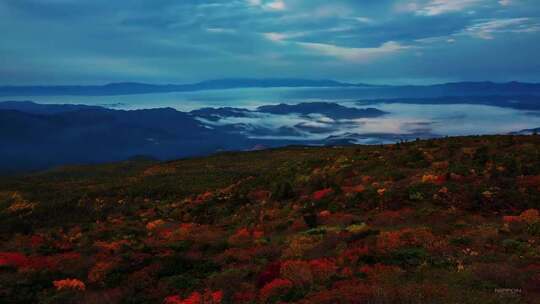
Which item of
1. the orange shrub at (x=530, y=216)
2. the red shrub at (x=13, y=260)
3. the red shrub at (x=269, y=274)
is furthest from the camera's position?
the red shrub at (x=13, y=260)

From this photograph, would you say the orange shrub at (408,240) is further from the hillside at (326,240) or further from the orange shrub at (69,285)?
the orange shrub at (69,285)

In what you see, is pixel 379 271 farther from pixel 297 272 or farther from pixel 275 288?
pixel 275 288

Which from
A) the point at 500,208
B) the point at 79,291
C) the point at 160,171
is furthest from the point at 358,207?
the point at 160,171

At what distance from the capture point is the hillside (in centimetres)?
1266

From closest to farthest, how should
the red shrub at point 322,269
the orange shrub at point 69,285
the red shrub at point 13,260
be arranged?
the red shrub at point 322,269 → the orange shrub at point 69,285 → the red shrub at point 13,260

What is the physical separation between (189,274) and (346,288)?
22.2 feet

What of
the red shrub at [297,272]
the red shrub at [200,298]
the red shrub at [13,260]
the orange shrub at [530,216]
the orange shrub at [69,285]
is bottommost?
the red shrub at [13,260]

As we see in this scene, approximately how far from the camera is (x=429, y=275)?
12680 millimetres

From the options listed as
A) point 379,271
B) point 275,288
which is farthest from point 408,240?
point 275,288

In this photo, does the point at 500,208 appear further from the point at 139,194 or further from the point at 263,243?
the point at 139,194

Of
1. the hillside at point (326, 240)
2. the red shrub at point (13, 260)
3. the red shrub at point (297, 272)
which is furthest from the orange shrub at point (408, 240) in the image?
the red shrub at point (13, 260)

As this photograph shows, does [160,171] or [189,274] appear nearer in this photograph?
[189,274]

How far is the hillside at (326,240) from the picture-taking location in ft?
41.5

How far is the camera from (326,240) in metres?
18.0
